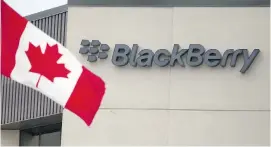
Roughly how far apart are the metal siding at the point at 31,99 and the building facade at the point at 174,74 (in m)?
1.35

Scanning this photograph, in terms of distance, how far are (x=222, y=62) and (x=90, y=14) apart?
2894 mm

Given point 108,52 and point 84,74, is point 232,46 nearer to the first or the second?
point 108,52

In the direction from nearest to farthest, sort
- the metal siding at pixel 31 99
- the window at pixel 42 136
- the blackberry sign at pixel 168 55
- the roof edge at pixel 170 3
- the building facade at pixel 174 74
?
the building facade at pixel 174 74 → the blackberry sign at pixel 168 55 → the roof edge at pixel 170 3 → the metal siding at pixel 31 99 → the window at pixel 42 136

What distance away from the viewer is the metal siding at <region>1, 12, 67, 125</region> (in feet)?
53.6

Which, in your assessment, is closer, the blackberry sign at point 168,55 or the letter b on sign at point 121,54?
the blackberry sign at point 168,55

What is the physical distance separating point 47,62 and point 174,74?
20.2ft

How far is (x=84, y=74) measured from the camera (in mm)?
8891

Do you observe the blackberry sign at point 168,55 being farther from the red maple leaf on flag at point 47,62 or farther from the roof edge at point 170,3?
the red maple leaf on flag at point 47,62

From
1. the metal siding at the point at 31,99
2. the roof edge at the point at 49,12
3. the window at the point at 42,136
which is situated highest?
the roof edge at the point at 49,12

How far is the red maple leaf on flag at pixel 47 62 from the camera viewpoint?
28.6 ft

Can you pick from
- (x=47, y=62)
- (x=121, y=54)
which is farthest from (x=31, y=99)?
(x=47, y=62)

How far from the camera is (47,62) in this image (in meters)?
8.75

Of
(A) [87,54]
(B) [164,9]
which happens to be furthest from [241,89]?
(A) [87,54]

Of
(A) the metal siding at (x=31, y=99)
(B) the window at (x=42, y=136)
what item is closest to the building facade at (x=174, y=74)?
(A) the metal siding at (x=31, y=99)
